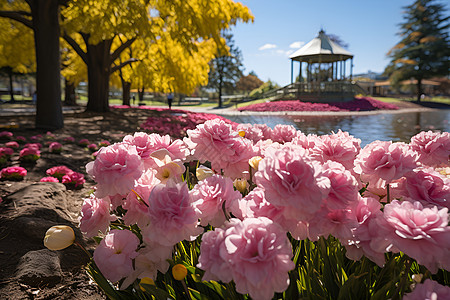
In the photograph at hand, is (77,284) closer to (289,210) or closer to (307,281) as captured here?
(307,281)

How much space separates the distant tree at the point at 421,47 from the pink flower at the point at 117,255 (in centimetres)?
4303

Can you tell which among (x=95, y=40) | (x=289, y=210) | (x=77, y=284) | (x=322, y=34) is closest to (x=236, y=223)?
(x=289, y=210)

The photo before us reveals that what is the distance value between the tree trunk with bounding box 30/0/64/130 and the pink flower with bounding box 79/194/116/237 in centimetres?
758

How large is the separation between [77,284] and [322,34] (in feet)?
99.9

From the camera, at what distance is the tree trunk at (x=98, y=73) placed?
A: 12.1m

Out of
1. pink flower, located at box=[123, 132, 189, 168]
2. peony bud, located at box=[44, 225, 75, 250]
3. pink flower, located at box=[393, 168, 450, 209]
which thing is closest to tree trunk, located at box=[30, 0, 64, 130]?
pink flower, located at box=[123, 132, 189, 168]

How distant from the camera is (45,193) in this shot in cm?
325

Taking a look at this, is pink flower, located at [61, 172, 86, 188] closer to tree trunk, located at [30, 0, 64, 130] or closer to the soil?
the soil

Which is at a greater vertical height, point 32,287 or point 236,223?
point 236,223

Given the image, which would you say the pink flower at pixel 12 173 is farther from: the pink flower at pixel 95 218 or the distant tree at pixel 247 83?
the distant tree at pixel 247 83

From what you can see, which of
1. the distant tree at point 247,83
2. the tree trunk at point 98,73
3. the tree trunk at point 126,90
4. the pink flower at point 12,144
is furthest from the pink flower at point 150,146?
the distant tree at point 247,83

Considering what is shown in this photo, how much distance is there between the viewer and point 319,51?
26.0 meters

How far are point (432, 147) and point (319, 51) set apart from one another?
26663mm

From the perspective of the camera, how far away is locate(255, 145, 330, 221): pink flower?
0.95m
